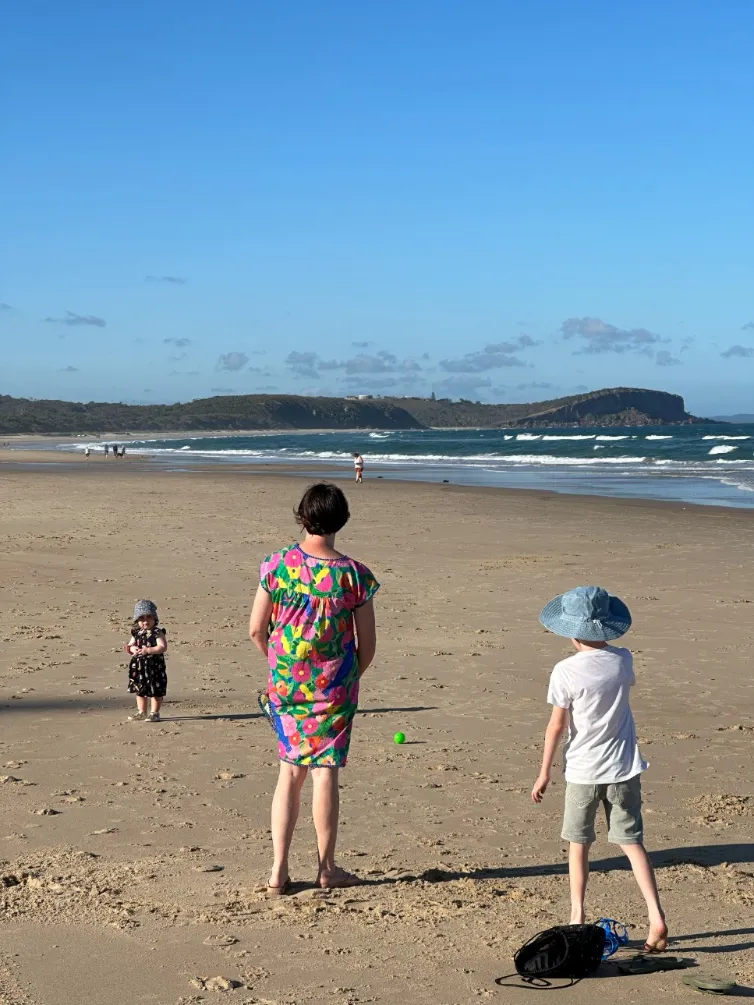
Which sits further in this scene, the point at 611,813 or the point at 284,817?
the point at 284,817

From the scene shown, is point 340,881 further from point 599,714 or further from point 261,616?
point 599,714

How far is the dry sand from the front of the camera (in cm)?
403

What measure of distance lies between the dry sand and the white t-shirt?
68 cm

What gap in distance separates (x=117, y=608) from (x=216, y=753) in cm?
491

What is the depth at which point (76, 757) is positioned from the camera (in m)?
6.54

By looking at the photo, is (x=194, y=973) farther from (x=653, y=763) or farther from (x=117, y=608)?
(x=117, y=608)

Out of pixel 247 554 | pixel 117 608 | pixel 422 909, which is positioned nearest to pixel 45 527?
pixel 247 554

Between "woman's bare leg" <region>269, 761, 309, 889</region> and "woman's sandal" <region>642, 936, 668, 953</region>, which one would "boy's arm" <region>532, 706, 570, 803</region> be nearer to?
"woman's sandal" <region>642, 936, 668, 953</region>

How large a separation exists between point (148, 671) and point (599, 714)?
389cm

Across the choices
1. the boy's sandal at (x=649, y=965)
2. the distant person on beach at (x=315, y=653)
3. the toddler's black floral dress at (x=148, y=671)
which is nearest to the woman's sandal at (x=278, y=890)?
the distant person on beach at (x=315, y=653)

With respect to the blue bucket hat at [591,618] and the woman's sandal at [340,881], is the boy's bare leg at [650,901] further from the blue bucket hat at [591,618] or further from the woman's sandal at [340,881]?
the woman's sandal at [340,881]

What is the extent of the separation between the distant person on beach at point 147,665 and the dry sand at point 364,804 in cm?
17

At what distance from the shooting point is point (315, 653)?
14.9ft

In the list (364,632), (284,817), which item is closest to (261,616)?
(364,632)
